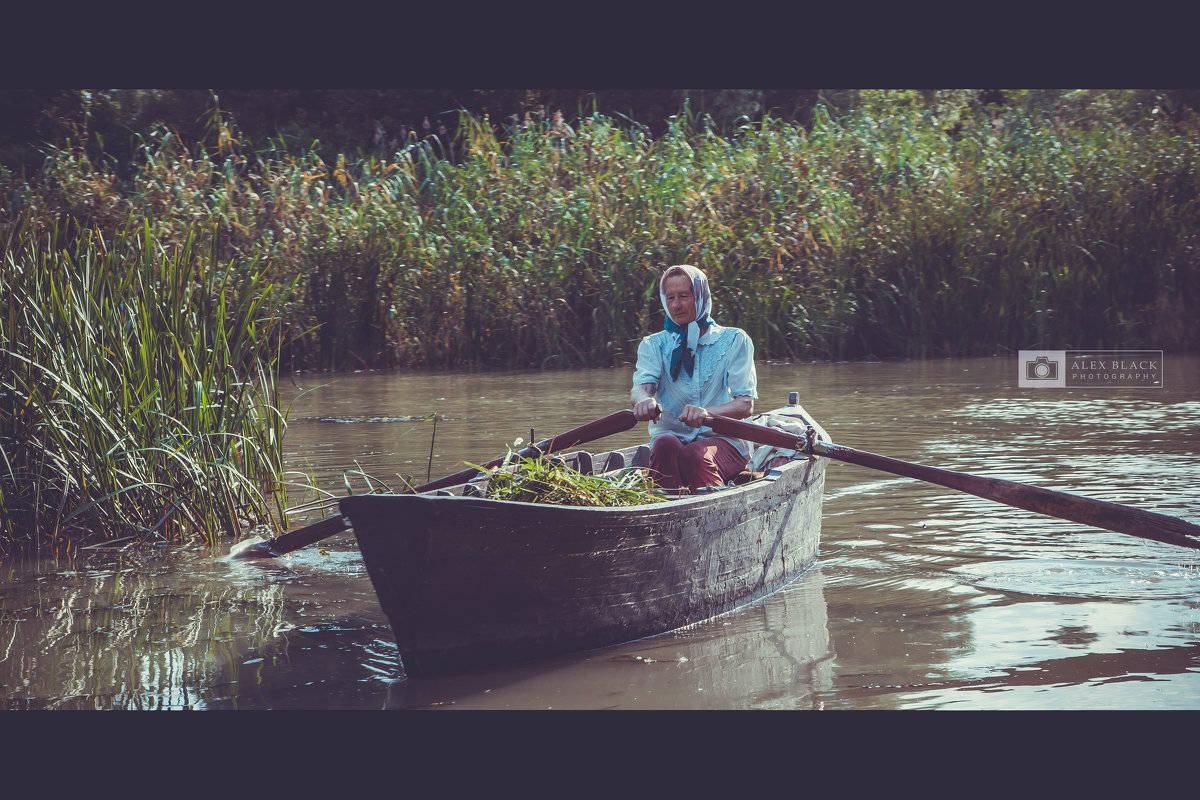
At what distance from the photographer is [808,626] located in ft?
14.9

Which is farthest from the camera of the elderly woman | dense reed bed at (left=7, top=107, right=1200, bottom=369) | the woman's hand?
dense reed bed at (left=7, top=107, right=1200, bottom=369)

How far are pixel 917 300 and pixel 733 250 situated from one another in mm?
1943

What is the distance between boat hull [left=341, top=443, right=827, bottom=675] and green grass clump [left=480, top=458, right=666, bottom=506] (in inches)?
7.8

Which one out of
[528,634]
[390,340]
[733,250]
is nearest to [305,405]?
[390,340]

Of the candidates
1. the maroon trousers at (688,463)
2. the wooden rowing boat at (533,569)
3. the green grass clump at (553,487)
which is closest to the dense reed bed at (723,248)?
the maroon trousers at (688,463)

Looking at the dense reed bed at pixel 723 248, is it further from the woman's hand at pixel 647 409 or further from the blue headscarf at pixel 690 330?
the woman's hand at pixel 647 409

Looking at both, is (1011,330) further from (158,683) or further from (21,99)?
(21,99)

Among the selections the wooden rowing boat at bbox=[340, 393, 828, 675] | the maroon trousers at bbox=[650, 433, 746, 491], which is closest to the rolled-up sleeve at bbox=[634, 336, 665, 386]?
the maroon trousers at bbox=[650, 433, 746, 491]

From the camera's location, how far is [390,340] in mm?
12961

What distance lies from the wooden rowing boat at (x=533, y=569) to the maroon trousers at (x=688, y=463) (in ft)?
1.43

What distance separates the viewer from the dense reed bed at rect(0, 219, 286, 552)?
5.30 metres

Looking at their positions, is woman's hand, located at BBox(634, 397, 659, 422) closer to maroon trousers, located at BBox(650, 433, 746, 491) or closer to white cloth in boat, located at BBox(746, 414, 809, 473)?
maroon trousers, located at BBox(650, 433, 746, 491)

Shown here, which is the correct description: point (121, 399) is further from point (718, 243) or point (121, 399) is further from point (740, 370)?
point (718, 243)

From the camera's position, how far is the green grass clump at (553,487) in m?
4.11
